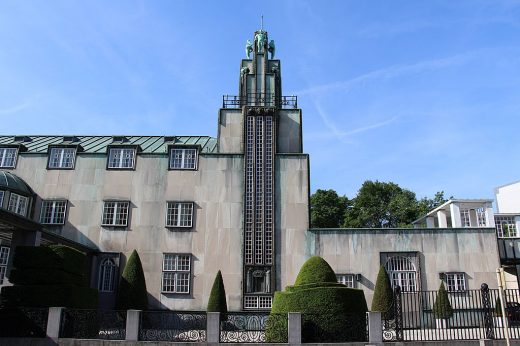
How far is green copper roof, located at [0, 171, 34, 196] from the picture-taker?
101 ft

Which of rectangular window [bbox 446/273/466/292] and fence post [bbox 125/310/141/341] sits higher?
rectangular window [bbox 446/273/466/292]

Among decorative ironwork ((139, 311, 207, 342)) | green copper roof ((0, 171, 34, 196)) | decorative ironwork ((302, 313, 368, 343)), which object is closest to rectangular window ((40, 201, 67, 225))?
green copper roof ((0, 171, 34, 196))

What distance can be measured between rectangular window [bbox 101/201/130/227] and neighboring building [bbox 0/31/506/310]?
7 cm

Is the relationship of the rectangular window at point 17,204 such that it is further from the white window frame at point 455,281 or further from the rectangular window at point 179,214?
the white window frame at point 455,281

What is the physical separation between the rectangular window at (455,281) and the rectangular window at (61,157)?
26.4 metres

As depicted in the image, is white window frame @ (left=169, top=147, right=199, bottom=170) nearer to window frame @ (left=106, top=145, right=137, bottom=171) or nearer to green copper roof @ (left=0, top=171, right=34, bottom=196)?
window frame @ (left=106, top=145, right=137, bottom=171)

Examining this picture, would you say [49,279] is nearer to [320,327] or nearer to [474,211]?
[320,327]

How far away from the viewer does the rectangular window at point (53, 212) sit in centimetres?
3241

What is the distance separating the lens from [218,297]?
29.0 m

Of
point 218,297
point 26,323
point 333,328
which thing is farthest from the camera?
point 218,297

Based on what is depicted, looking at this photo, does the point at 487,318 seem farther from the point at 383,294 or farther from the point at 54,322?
the point at 54,322

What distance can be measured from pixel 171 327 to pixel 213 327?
329 cm

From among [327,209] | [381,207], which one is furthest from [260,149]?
[381,207]

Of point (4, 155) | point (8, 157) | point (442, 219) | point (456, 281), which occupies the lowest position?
point (456, 281)
